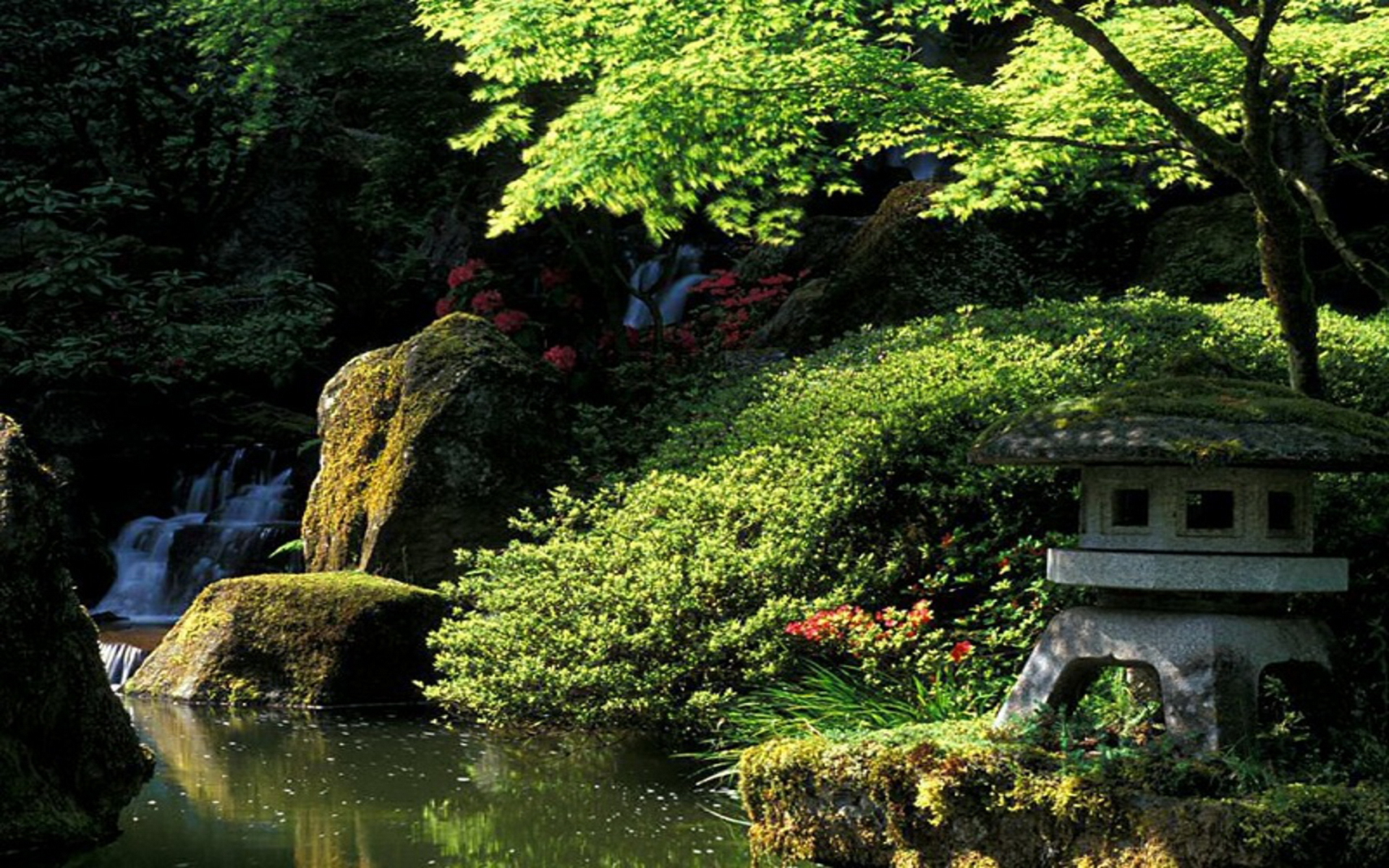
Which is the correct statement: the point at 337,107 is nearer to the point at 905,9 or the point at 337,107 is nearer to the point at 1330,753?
the point at 905,9

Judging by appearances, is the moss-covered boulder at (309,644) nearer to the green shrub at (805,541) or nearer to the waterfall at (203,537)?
the green shrub at (805,541)

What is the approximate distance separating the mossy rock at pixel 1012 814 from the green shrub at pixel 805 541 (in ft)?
5.72

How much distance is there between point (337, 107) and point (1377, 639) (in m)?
22.2

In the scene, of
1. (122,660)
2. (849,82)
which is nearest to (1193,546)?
(849,82)

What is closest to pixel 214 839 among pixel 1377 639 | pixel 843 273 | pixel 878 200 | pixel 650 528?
pixel 650 528

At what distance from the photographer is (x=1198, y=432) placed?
6668mm

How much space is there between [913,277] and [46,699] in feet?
34.1

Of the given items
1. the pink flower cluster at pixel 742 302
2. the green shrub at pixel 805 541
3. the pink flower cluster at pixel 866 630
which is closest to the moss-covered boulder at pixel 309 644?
the green shrub at pixel 805 541

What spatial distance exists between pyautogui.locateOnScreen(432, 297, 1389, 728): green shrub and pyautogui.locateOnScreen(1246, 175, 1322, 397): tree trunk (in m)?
1.52

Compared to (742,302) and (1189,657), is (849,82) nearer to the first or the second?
(1189,657)

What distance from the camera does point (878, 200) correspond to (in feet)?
76.3

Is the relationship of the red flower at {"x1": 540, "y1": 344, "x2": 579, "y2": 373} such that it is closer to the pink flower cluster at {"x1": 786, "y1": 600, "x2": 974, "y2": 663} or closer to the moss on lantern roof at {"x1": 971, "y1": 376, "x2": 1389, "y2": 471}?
the pink flower cluster at {"x1": 786, "y1": 600, "x2": 974, "y2": 663}

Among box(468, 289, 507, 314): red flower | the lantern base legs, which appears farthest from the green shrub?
box(468, 289, 507, 314): red flower

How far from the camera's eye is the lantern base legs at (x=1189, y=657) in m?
6.59
